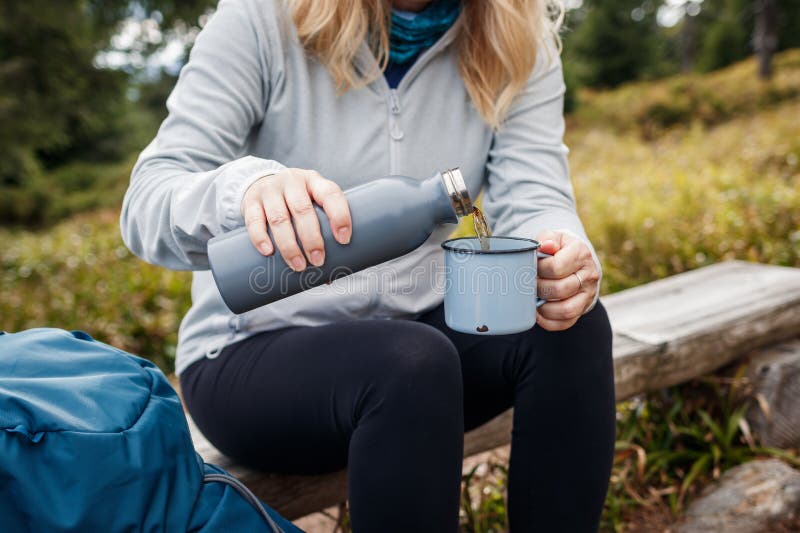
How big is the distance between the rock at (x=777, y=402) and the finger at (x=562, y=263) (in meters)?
1.40

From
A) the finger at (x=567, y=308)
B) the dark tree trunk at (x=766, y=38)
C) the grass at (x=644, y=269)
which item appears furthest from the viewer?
the dark tree trunk at (x=766, y=38)

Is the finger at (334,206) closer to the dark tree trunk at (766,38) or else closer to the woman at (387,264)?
the woman at (387,264)

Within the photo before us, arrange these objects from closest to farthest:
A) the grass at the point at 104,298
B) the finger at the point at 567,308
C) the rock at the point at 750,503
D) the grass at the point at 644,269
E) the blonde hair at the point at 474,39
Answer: the finger at the point at 567,308, the blonde hair at the point at 474,39, the rock at the point at 750,503, the grass at the point at 644,269, the grass at the point at 104,298

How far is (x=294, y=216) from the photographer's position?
36.2 inches

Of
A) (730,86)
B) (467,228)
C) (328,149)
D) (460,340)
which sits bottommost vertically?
(730,86)

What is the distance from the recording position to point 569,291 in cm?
115

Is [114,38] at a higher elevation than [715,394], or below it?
higher

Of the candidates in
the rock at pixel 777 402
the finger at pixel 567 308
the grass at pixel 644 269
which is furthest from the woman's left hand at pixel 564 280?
the rock at pixel 777 402

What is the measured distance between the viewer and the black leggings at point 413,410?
41.2 inches

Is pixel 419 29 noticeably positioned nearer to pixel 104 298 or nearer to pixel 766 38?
pixel 104 298

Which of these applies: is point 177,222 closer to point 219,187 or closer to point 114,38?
point 219,187

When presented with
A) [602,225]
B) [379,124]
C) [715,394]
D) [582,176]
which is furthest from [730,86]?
[379,124]

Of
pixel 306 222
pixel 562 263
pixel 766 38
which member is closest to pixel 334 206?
pixel 306 222

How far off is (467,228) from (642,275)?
50.4 inches
